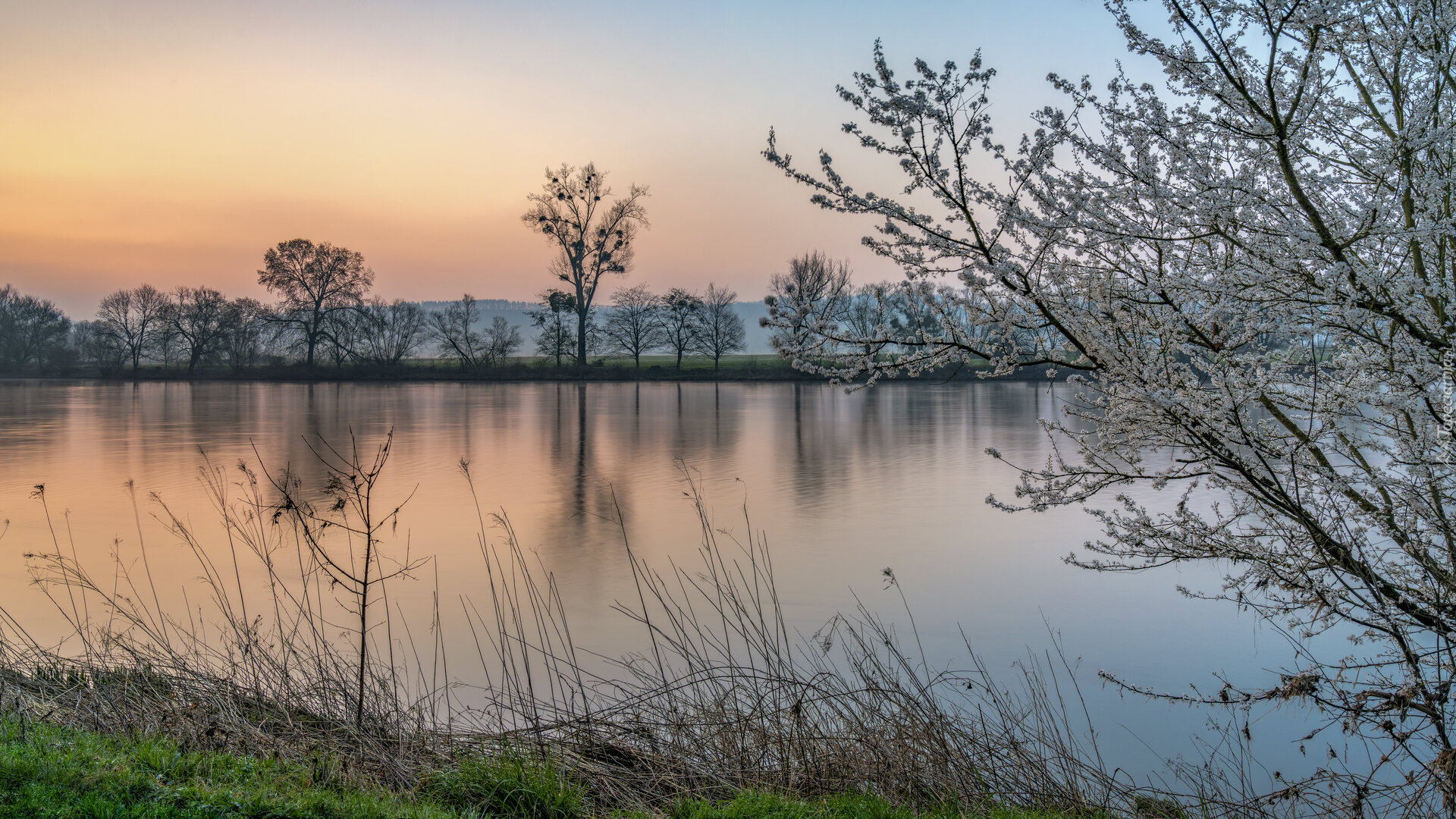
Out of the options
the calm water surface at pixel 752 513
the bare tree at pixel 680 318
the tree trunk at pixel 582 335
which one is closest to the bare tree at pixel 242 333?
the tree trunk at pixel 582 335

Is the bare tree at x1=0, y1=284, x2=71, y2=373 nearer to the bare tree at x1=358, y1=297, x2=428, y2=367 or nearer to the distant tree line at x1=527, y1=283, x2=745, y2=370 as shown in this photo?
the bare tree at x1=358, y1=297, x2=428, y2=367

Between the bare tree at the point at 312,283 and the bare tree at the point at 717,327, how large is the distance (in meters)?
22.2

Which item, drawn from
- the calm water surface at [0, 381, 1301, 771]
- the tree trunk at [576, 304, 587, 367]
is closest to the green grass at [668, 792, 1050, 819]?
the calm water surface at [0, 381, 1301, 771]

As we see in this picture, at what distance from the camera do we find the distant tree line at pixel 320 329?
164 feet

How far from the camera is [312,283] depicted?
4969cm

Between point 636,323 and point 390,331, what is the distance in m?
16.8

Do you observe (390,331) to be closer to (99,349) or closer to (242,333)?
(242,333)

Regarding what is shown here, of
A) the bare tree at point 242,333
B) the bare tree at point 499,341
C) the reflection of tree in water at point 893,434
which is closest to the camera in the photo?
the reflection of tree in water at point 893,434

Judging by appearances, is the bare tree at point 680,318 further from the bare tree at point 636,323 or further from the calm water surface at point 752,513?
the calm water surface at point 752,513

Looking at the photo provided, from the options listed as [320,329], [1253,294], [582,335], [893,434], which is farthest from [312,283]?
[1253,294]

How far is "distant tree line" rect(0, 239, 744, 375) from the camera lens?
164ft

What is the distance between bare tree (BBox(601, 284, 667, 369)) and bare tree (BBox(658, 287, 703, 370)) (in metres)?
0.55

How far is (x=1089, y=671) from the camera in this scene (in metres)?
5.41

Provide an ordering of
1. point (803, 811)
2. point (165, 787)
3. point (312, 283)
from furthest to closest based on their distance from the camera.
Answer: point (312, 283) → point (803, 811) → point (165, 787)
